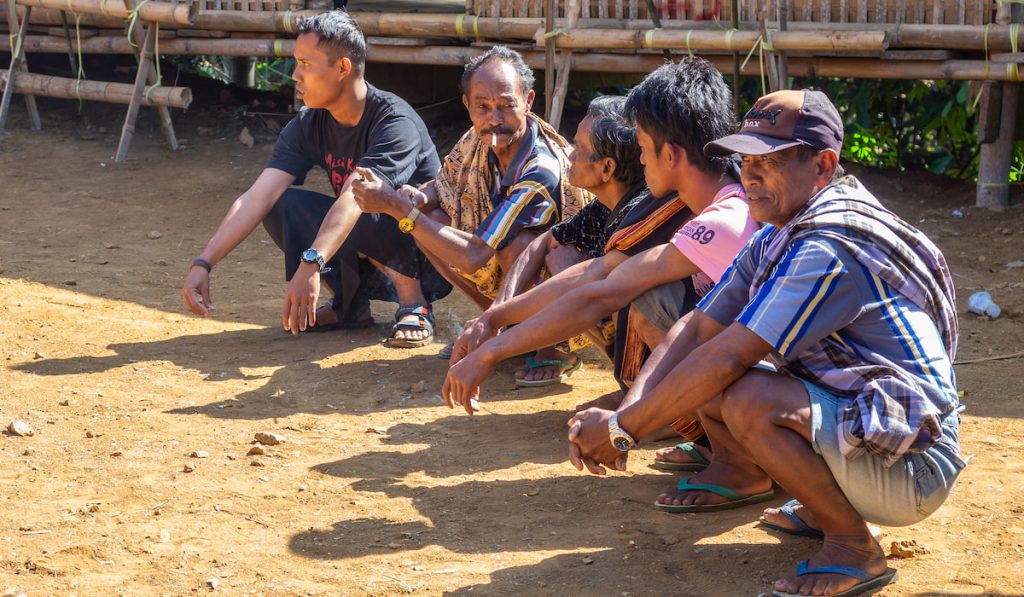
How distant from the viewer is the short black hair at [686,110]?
9.98ft

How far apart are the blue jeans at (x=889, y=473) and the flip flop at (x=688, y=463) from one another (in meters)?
0.92

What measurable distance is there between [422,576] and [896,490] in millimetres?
1092

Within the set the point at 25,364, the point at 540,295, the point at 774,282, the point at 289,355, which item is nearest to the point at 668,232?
the point at 540,295

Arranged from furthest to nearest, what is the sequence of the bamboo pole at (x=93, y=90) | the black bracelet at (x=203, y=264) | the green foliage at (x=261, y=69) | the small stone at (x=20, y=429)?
the green foliage at (x=261, y=69)
the bamboo pole at (x=93, y=90)
the black bracelet at (x=203, y=264)
the small stone at (x=20, y=429)

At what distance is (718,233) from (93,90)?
700 cm

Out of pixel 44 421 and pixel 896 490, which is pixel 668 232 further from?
pixel 44 421

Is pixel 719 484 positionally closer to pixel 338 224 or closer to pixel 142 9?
pixel 338 224

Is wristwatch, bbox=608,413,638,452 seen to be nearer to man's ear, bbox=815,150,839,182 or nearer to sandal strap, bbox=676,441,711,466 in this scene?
man's ear, bbox=815,150,839,182

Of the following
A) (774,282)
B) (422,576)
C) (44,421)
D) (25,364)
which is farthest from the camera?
(25,364)

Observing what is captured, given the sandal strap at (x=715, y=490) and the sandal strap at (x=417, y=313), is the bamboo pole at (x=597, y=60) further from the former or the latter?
the sandal strap at (x=715, y=490)

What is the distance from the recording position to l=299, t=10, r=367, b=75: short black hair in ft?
15.6

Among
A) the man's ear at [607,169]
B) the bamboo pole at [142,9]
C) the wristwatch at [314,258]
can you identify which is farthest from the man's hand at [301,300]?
the bamboo pole at [142,9]

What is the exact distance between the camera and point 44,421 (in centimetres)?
381

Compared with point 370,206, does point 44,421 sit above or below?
below
